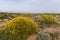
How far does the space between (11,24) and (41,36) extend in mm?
2442

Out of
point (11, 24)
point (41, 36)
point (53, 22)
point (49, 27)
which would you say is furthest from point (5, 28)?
point (53, 22)

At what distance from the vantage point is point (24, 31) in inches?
706

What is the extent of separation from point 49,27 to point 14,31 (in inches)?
159

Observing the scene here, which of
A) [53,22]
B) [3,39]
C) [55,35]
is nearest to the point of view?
[3,39]

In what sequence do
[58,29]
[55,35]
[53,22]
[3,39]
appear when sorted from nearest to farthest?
[3,39]
[55,35]
[58,29]
[53,22]

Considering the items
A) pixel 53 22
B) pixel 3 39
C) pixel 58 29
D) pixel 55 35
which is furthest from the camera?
pixel 53 22

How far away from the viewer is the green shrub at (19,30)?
17453 mm

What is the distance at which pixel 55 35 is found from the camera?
18.5 meters

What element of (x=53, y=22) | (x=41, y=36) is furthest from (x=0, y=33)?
(x=53, y=22)

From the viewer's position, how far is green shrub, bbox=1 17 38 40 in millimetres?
17453

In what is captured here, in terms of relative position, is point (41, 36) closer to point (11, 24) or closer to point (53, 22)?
point (11, 24)

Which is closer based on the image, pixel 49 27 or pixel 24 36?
pixel 24 36

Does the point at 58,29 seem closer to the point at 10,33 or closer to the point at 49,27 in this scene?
the point at 49,27

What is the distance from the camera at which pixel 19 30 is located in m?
17.9
